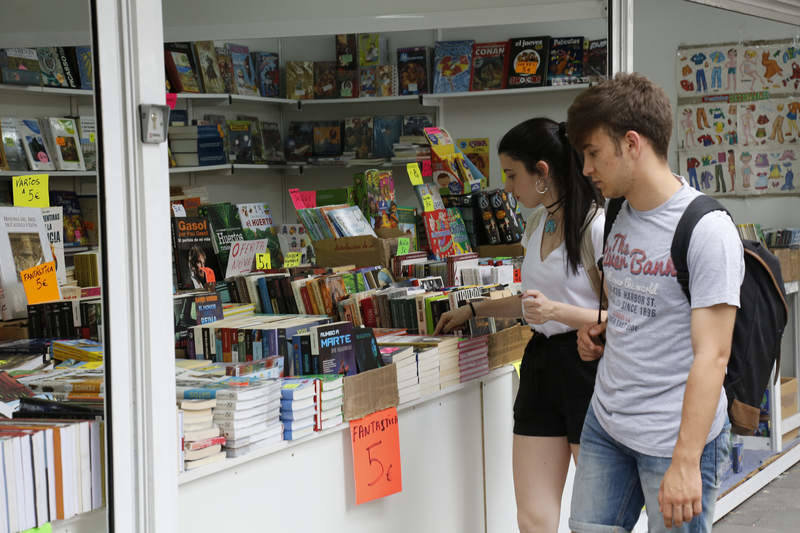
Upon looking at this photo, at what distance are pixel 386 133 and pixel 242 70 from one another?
121 cm

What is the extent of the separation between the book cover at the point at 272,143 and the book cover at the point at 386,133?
0.84 m

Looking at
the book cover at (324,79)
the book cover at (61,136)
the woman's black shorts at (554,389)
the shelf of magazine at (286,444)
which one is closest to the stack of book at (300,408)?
the shelf of magazine at (286,444)

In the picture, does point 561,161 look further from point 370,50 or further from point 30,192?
point 370,50

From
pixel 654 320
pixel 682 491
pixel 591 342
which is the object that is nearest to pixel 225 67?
pixel 591 342

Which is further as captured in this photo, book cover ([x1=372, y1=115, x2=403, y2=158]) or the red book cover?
book cover ([x1=372, y1=115, x2=403, y2=158])

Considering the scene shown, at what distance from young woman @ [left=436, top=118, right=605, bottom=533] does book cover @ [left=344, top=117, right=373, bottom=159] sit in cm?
461

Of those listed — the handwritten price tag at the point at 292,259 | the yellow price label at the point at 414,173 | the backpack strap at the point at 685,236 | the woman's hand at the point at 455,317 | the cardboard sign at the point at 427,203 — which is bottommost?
the woman's hand at the point at 455,317

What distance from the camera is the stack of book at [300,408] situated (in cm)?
258

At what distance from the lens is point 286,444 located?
255 centimetres

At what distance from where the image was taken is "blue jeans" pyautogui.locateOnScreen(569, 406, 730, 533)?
2066mm

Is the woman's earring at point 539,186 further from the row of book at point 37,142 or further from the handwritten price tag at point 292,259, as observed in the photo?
the row of book at point 37,142

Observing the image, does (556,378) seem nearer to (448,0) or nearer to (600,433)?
(600,433)

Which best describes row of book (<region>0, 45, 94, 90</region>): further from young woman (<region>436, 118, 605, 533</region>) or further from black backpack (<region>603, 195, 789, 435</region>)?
black backpack (<region>603, 195, 789, 435</region>)

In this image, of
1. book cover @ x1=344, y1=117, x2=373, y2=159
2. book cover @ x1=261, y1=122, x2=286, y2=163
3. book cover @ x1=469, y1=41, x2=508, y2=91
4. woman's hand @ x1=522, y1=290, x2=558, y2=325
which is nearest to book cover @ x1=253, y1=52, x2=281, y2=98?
book cover @ x1=261, y1=122, x2=286, y2=163
